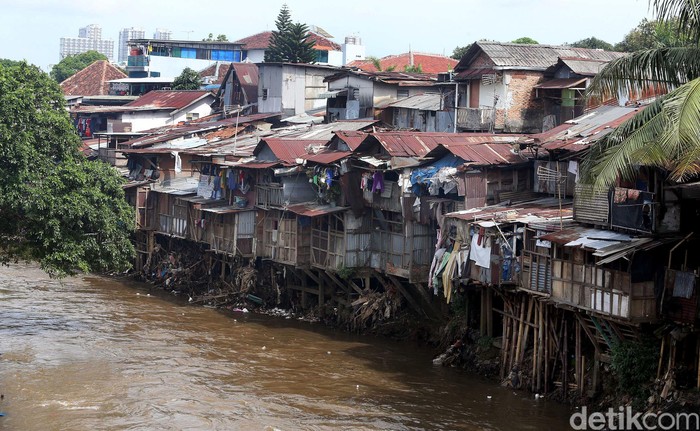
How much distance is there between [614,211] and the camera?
2312 centimetres

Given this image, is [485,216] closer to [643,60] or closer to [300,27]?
[643,60]

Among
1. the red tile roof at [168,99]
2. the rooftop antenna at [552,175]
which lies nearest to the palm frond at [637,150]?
the rooftop antenna at [552,175]

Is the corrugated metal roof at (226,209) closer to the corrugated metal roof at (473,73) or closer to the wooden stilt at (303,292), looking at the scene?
the wooden stilt at (303,292)

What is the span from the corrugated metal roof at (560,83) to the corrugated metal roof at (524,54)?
0.84 metres

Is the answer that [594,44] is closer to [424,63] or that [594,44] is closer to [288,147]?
[424,63]

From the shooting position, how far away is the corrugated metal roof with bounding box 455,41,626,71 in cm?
3600

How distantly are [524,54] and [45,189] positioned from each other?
A: 59.0 feet

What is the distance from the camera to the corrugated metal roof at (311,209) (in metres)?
Result: 32.2

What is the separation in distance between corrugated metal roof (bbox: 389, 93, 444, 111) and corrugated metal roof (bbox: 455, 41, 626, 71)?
6.73 ft

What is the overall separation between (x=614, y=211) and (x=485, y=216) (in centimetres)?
458

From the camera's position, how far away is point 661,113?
55.7ft

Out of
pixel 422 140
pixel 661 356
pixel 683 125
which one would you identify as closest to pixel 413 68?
pixel 422 140

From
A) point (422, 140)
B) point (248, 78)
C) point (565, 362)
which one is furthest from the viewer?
point (248, 78)

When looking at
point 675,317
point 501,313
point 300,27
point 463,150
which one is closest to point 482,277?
point 501,313
